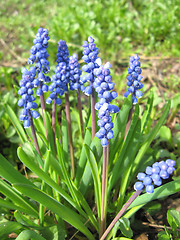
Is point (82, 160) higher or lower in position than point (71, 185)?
higher

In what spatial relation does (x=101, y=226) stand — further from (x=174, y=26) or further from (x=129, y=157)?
(x=174, y=26)

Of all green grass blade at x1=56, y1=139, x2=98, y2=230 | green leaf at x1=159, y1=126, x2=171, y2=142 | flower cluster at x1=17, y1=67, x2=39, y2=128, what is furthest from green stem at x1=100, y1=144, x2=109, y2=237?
green leaf at x1=159, y1=126, x2=171, y2=142

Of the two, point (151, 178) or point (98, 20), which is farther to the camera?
point (98, 20)

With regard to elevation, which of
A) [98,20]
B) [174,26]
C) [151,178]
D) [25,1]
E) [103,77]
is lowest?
[151,178]

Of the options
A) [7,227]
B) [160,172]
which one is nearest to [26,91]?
[7,227]

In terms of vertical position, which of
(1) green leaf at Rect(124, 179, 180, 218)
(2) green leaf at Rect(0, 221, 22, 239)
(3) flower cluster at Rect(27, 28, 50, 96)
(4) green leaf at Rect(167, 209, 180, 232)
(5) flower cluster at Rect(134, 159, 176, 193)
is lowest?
(4) green leaf at Rect(167, 209, 180, 232)

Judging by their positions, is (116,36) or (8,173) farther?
(116,36)

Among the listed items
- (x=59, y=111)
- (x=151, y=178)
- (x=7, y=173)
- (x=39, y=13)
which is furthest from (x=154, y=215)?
(x=39, y=13)

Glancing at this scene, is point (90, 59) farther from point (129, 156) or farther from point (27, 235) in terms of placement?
point (27, 235)

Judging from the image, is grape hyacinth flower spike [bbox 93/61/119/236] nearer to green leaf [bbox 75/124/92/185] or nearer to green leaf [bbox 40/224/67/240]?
green leaf [bbox 75/124/92/185]

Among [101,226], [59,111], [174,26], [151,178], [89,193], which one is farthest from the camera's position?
[174,26]

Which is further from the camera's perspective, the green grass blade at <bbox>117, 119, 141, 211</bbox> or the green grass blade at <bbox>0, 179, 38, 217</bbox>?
the green grass blade at <bbox>117, 119, 141, 211</bbox>
